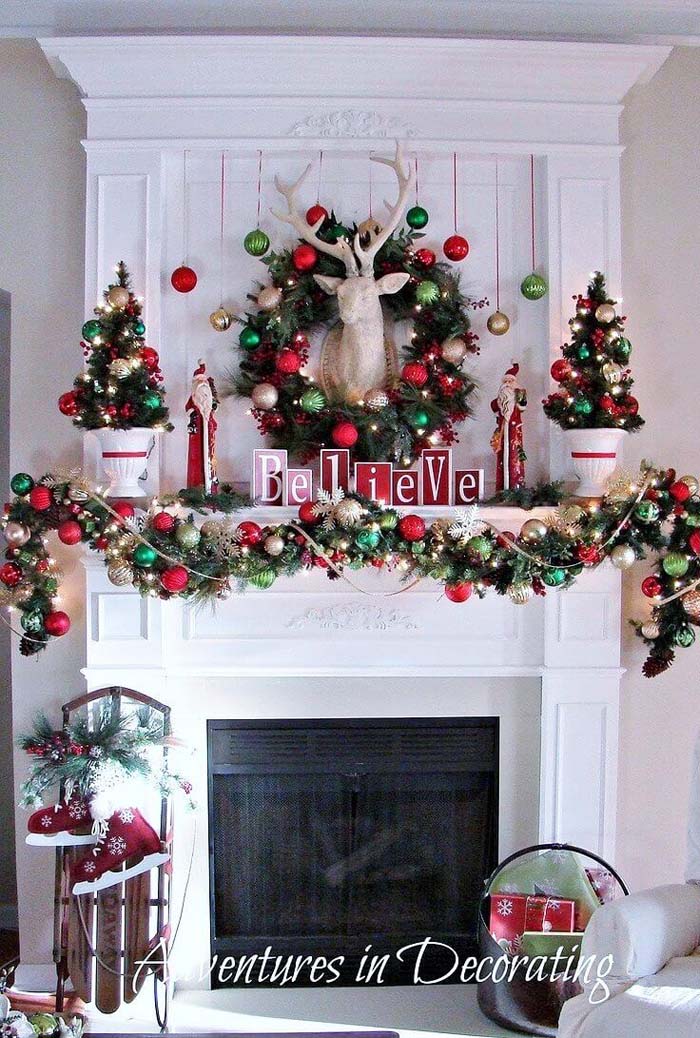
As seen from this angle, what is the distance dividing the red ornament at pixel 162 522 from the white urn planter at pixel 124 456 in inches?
6.6

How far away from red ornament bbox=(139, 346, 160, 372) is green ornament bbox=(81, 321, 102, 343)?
0.46ft

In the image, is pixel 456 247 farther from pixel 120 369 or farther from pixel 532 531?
pixel 120 369

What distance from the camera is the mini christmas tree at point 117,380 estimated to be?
8.41 feet

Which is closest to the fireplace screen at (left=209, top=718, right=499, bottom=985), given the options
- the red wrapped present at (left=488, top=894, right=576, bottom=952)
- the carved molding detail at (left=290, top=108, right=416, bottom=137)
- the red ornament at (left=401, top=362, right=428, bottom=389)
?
the red wrapped present at (left=488, top=894, right=576, bottom=952)

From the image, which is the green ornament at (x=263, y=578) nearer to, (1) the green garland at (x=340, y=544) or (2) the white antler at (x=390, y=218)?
(1) the green garland at (x=340, y=544)

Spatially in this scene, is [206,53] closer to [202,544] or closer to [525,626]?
[202,544]

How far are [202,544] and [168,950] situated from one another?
1271 millimetres

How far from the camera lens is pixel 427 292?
107 inches

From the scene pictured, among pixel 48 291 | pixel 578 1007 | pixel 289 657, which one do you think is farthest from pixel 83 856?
pixel 48 291

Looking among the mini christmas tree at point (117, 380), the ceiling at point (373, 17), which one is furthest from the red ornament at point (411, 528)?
the ceiling at point (373, 17)

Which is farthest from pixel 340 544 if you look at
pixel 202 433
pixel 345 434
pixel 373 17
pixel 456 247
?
pixel 373 17

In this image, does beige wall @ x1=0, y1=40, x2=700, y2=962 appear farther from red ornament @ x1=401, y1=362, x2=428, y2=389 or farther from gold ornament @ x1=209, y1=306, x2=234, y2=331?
red ornament @ x1=401, y1=362, x2=428, y2=389

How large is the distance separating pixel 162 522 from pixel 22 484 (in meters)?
0.45

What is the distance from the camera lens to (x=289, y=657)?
280cm
